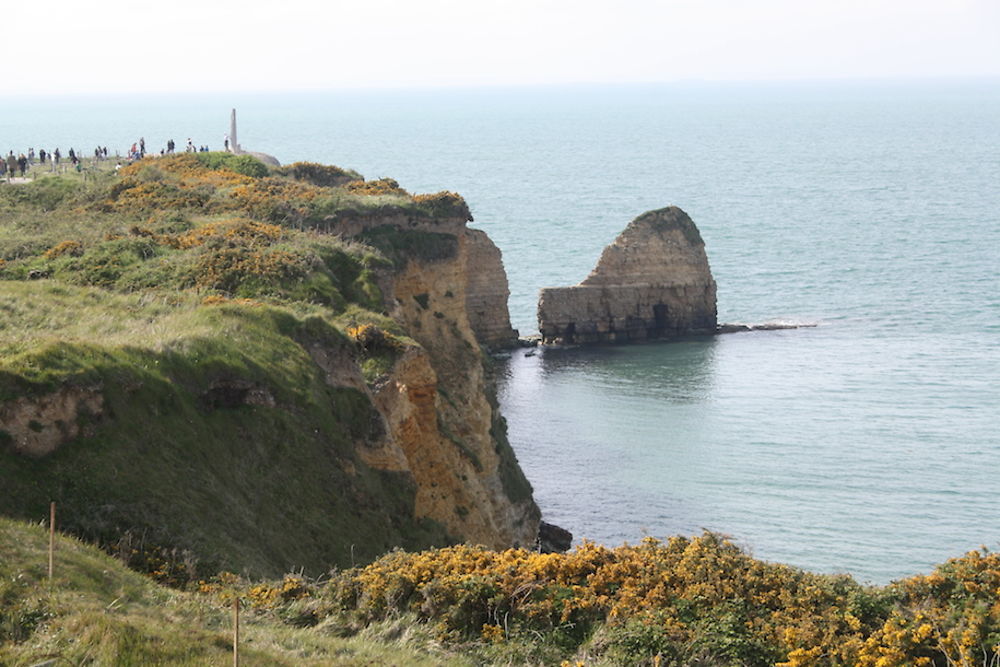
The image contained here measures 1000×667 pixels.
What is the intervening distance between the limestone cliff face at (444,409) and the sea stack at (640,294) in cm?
2397

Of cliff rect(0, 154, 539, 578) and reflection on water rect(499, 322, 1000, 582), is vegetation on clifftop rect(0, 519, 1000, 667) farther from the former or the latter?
reflection on water rect(499, 322, 1000, 582)

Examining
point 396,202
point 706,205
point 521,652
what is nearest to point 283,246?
point 396,202

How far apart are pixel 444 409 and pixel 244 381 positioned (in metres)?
17.6

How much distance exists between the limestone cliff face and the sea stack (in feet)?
78.6

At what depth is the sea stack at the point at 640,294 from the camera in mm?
93938

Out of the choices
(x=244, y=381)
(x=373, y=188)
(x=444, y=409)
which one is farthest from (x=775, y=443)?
(x=244, y=381)

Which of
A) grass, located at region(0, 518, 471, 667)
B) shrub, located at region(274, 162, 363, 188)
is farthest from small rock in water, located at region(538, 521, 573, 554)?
grass, located at region(0, 518, 471, 667)

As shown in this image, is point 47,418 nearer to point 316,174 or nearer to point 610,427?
point 316,174

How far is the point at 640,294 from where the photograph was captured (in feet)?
311

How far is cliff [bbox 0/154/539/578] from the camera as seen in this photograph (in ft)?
81.0

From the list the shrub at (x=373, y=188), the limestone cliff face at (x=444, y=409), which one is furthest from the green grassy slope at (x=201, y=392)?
the shrub at (x=373, y=188)

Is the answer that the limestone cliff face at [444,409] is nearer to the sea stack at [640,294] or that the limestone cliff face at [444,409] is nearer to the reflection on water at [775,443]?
the reflection on water at [775,443]

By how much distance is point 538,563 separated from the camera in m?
22.4

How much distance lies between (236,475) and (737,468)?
37940 millimetres
